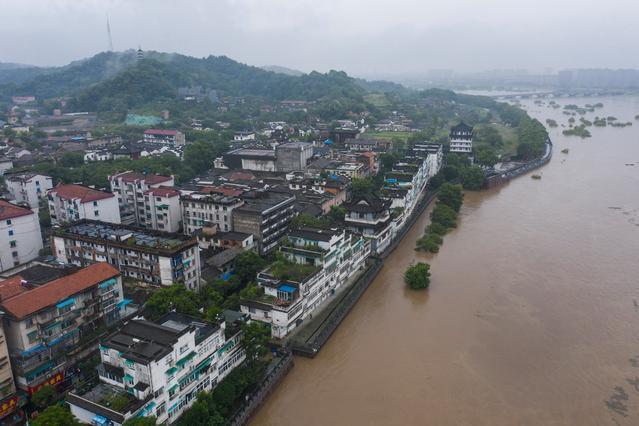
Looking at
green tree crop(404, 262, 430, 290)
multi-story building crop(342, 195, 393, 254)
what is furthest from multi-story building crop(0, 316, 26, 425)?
multi-story building crop(342, 195, 393, 254)

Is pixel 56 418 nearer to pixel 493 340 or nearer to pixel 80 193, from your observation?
pixel 493 340

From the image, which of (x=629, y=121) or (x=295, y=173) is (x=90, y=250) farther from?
(x=629, y=121)

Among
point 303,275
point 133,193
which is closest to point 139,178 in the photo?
point 133,193

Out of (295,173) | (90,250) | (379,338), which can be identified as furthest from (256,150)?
(379,338)

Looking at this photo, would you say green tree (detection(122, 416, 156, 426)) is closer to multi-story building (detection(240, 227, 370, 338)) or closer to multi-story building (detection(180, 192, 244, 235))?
multi-story building (detection(240, 227, 370, 338))

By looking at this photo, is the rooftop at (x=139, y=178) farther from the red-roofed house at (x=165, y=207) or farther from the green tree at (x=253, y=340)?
the green tree at (x=253, y=340)

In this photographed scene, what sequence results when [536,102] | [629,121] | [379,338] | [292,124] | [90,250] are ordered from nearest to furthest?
[379,338] → [90,250] → [292,124] → [629,121] → [536,102]
